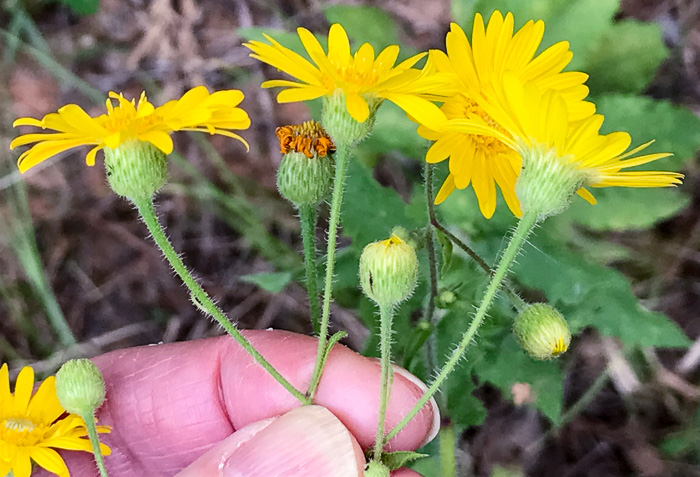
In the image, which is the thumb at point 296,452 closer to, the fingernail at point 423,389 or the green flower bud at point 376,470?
the green flower bud at point 376,470

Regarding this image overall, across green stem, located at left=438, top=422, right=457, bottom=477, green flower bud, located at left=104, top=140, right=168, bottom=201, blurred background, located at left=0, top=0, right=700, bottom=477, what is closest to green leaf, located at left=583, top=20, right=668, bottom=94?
blurred background, located at left=0, top=0, right=700, bottom=477

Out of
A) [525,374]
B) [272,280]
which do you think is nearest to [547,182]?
[525,374]

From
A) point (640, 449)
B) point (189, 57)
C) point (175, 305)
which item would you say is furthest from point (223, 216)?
point (640, 449)

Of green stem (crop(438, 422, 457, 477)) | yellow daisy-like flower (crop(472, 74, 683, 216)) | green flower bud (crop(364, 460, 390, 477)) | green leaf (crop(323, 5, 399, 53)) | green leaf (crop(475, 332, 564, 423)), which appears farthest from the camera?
green leaf (crop(323, 5, 399, 53))

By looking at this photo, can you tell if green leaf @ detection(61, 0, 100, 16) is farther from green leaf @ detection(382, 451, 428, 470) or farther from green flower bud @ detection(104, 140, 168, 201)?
green leaf @ detection(382, 451, 428, 470)

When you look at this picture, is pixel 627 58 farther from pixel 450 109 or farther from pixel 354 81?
pixel 354 81
